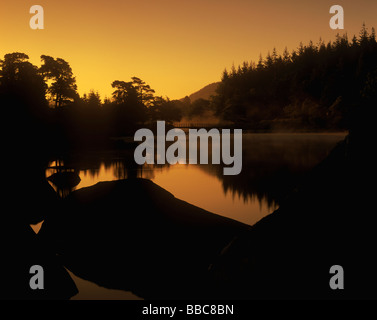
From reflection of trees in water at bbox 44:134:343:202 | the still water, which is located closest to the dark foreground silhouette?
the still water

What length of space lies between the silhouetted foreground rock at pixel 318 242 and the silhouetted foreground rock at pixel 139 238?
193cm

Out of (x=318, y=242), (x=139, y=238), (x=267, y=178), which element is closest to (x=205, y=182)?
(x=267, y=178)

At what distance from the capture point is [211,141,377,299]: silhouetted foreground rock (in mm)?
8914

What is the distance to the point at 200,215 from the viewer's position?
20750 millimetres

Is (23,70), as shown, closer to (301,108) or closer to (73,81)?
(73,81)

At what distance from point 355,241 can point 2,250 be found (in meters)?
10.7

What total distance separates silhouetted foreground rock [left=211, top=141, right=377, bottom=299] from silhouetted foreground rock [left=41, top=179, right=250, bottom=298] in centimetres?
193

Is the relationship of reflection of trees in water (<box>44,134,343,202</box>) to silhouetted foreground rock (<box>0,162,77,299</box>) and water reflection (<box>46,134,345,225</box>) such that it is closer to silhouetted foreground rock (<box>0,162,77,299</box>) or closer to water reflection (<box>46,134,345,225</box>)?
water reflection (<box>46,134,345,225</box>)

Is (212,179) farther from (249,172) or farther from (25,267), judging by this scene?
(25,267)

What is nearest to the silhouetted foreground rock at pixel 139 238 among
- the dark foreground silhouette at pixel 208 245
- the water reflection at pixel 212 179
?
the dark foreground silhouette at pixel 208 245

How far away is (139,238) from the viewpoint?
1739 cm

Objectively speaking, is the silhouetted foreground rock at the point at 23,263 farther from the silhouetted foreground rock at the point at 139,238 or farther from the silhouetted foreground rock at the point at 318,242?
the silhouetted foreground rock at the point at 318,242

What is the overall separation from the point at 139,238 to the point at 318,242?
9.98 m
